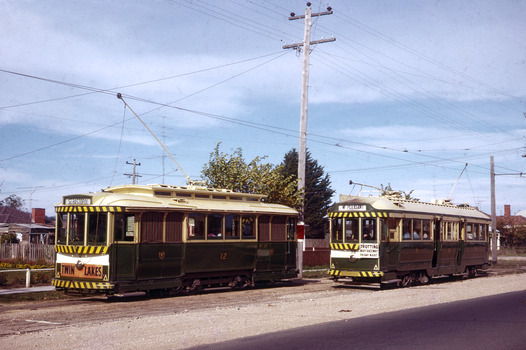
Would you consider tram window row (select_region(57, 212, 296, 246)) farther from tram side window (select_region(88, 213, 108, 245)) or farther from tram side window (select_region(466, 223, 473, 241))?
tram side window (select_region(466, 223, 473, 241))

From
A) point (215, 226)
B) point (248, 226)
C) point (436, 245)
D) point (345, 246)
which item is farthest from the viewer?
point (436, 245)

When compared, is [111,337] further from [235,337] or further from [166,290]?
[166,290]

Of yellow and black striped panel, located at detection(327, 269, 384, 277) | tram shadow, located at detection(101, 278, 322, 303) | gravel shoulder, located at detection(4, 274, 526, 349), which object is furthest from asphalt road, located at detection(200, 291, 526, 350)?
tram shadow, located at detection(101, 278, 322, 303)

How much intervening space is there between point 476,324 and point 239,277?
10174mm

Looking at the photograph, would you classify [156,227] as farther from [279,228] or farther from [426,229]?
[426,229]

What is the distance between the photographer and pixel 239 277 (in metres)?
20.9

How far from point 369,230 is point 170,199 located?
7627 mm

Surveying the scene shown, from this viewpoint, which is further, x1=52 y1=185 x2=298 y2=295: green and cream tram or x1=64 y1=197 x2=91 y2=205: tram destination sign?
x1=64 y1=197 x2=91 y2=205: tram destination sign

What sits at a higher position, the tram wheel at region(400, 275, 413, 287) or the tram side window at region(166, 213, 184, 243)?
the tram side window at region(166, 213, 184, 243)

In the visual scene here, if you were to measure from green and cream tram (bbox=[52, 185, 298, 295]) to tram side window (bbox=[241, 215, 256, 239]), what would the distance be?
0.12 feet

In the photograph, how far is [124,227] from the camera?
55.5 ft

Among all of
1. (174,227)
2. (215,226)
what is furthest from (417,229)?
(174,227)

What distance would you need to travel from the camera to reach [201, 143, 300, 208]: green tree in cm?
2712

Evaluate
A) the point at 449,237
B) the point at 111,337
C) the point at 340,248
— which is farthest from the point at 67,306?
the point at 449,237
